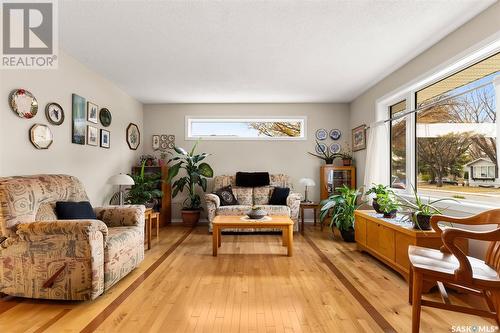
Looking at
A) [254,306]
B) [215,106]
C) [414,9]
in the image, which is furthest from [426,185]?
[215,106]

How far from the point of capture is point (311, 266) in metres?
3.10

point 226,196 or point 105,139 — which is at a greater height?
point 105,139

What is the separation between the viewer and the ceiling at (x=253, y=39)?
2428 millimetres

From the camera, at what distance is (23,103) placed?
2738 mm

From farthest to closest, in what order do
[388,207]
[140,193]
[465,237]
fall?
[140,193], [388,207], [465,237]

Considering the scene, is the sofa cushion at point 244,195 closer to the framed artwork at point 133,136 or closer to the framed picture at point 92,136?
the framed artwork at point 133,136

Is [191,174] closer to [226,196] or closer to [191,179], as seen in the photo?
[191,179]

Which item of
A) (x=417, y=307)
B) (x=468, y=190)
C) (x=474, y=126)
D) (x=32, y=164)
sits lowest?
(x=417, y=307)

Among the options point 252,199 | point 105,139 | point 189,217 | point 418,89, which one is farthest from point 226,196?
point 418,89

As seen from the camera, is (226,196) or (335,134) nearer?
(226,196)

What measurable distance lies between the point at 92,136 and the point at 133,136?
1.37 metres

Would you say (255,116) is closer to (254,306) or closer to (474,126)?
(474,126)

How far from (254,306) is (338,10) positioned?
8.61 feet

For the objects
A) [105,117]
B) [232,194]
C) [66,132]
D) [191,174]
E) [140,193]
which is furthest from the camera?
[191,174]
